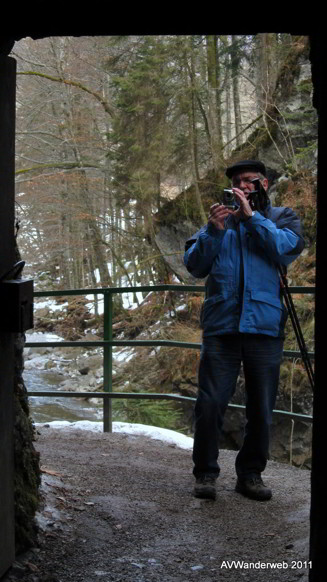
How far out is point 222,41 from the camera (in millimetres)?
12930

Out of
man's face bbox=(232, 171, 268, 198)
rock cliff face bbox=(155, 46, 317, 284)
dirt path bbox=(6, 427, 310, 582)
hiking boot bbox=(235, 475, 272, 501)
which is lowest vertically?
dirt path bbox=(6, 427, 310, 582)

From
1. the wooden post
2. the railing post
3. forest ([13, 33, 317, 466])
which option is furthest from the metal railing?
forest ([13, 33, 317, 466])

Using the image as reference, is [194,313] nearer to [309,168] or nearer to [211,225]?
[309,168]

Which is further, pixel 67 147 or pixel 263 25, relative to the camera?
pixel 67 147

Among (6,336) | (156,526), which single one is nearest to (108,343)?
(156,526)

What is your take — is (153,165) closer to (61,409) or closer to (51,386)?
(51,386)

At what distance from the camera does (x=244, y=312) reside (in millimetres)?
3854

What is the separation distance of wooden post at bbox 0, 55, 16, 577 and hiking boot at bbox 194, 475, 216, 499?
53.9 inches

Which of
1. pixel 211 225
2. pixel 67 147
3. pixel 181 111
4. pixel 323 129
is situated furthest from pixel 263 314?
pixel 67 147

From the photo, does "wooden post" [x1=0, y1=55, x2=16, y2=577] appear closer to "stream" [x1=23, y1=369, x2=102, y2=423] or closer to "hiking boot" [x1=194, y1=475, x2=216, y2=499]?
"hiking boot" [x1=194, y1=475, x2=216, y2=499]

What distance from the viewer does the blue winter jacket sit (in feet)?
12.6

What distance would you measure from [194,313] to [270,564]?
860cm

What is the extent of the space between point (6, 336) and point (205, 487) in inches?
69.5

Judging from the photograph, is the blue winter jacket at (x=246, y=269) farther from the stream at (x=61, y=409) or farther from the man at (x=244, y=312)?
the stream at (x=61, y=409)
